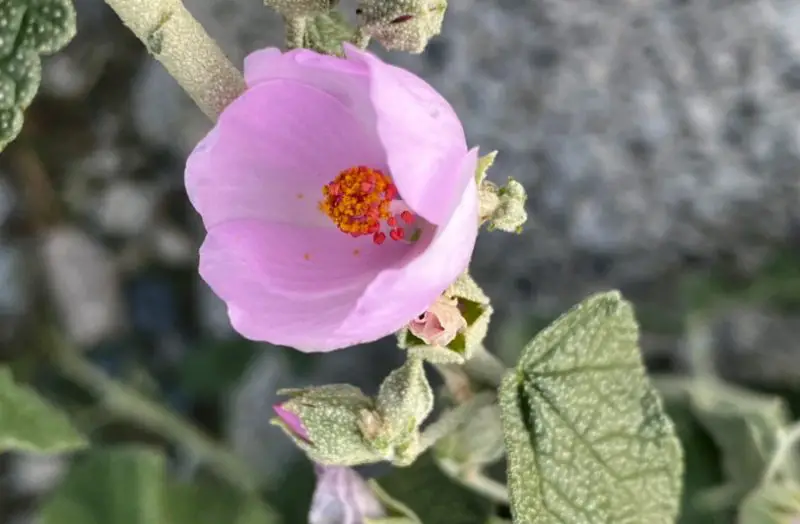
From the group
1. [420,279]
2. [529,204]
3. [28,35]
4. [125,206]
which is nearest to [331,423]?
[420,279]

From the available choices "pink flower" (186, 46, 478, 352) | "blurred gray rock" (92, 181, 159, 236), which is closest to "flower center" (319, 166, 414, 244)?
"pink flower" (186, 46, 478, 352)

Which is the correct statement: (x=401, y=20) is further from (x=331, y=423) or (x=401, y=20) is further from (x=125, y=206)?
(x=125, y=206)

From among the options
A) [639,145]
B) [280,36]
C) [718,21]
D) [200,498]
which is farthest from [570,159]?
[200,498]

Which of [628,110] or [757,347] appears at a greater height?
[628,110]

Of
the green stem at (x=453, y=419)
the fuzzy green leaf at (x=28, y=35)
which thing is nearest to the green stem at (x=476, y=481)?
the green stem at (x=453, y=419)

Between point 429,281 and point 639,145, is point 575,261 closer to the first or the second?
point 639,145

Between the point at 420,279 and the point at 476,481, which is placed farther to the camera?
the point at 476,481

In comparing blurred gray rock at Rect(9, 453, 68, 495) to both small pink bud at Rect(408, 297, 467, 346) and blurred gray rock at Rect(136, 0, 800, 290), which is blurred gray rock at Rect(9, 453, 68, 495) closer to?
blurred gray rock at Rect(136, 0, 800, 290)

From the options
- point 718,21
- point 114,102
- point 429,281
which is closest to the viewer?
point 429,281
